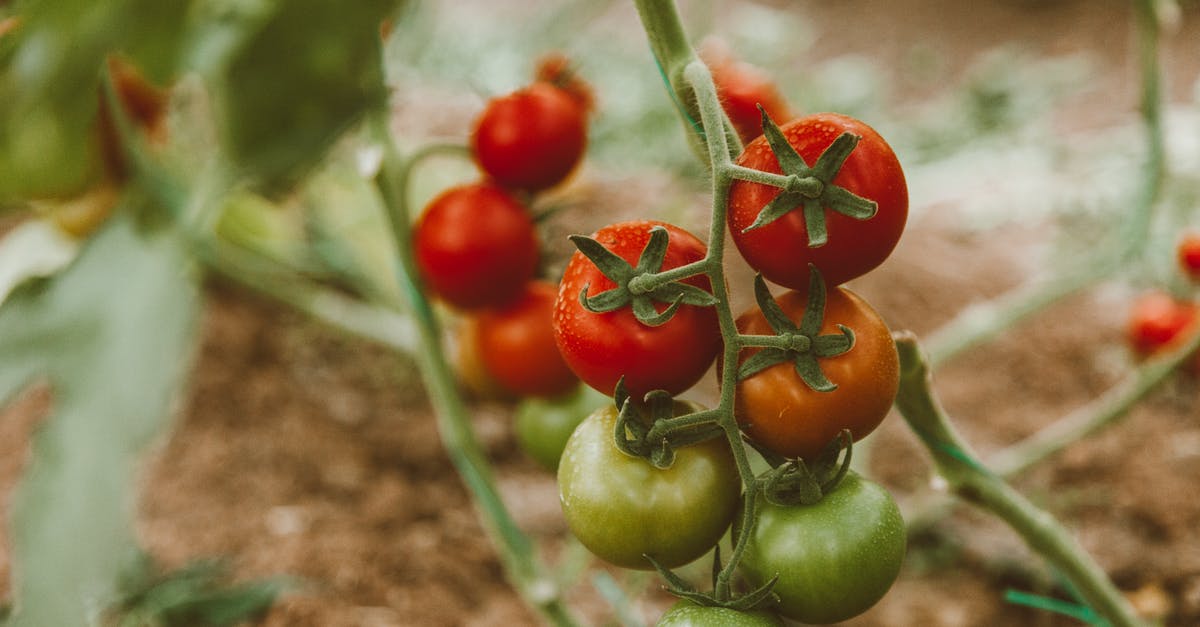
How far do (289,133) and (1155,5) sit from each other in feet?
Answer: 2.85

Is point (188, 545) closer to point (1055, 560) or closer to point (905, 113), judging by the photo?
point (1055, 560)

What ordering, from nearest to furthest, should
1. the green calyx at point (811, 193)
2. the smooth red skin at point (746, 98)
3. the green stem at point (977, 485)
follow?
the green calyx at point (811, 193) < the green stem at point (977, 485) < the smooth red skin at point (746, 98)

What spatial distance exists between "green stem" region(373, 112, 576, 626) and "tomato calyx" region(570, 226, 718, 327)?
39 cm

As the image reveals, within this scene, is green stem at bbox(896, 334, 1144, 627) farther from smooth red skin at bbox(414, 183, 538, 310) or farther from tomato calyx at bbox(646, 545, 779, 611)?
smooth red skin at bbox(414, 183, 538, 310)

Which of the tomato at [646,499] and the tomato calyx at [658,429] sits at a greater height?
the tomato calyx at [658,429]

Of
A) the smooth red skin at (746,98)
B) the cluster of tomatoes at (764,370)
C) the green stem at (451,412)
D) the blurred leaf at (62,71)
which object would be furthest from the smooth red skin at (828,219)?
the blurred leaf at (62,71)

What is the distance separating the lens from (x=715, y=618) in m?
0.43

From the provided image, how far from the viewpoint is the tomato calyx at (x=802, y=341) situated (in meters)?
0.42

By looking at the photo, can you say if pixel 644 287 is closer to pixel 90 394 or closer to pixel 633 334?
pixel 633 334

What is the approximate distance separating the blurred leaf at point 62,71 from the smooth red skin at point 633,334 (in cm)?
53

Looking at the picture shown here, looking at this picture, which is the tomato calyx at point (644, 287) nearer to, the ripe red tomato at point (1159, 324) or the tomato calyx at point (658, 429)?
the tomato calyx at point (658, 429)

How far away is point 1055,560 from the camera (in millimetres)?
596

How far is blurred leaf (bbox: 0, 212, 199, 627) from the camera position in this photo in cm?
75

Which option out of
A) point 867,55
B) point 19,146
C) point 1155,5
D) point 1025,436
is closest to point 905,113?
point 867,55
